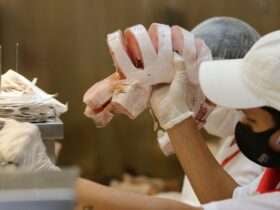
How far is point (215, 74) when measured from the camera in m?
1.12

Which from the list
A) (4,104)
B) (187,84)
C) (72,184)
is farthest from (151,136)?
(72,184)

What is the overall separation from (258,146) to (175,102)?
0.65 feet

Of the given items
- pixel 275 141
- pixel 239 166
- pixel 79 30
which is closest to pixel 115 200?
pixel 275 141

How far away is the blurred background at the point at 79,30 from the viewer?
8.66ft

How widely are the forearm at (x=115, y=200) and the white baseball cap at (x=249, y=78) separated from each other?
220mm

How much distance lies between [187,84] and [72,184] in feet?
2.49

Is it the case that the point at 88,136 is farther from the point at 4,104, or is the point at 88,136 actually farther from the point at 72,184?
the point at 72,184

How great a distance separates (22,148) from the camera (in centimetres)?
79

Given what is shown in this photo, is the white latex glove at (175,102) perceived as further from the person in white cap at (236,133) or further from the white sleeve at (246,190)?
the white sleeve at (246,190)

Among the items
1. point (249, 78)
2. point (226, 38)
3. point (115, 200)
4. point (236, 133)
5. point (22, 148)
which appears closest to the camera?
point (22, 148)

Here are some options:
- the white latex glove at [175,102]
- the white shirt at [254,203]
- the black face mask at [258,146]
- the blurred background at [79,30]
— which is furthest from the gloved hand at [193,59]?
the blurred background at [79,30]

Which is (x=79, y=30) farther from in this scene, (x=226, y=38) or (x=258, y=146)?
(x=258, y=146)

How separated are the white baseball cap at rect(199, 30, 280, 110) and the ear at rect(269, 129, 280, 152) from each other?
7 centimetres

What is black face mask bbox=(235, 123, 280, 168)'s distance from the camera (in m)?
1.06
